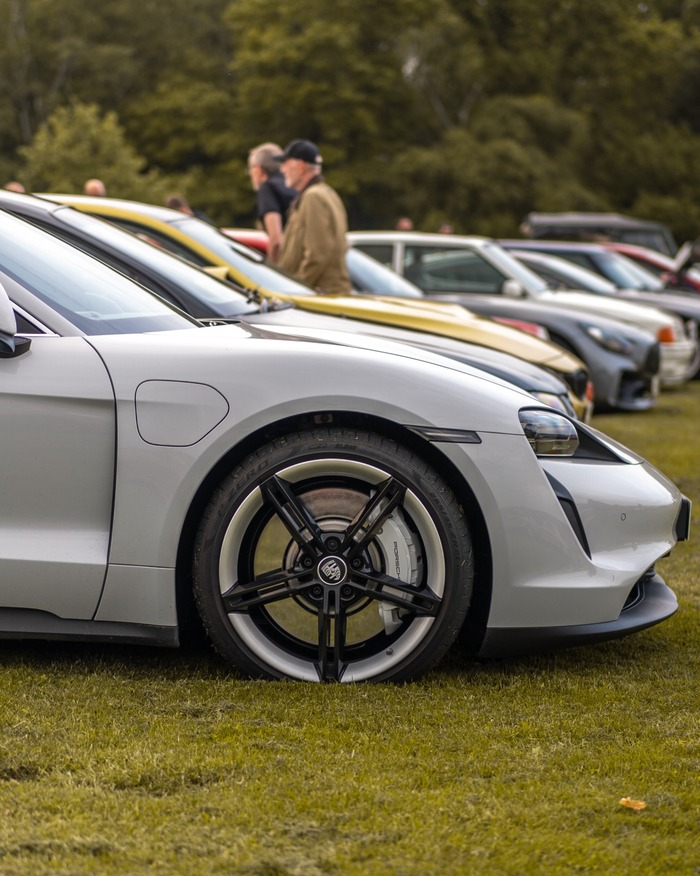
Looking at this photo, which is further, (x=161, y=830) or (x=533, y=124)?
(x=533, y=124)

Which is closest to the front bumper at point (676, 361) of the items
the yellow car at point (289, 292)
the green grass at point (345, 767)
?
the yellow car at point (289, 292)

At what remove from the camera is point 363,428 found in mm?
3820

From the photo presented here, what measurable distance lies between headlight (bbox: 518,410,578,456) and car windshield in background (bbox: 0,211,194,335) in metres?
1.16

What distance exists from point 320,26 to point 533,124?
8928mm

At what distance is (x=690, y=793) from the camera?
304cm

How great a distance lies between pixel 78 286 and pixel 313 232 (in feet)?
16.7

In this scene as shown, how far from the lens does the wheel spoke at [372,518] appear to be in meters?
3.70

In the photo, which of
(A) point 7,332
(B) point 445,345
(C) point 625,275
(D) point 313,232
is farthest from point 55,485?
(C) point 625,275

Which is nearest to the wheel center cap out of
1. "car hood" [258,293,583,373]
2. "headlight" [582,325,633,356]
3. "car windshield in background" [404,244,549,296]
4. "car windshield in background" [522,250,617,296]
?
"car hood" [258,293,583,373]

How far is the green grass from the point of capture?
2697 mm

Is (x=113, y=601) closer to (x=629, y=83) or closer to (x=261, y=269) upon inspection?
(x=261, y=269)

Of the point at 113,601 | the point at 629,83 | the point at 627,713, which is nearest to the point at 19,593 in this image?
the point at 113,601

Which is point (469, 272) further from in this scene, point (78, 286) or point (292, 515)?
point (292, 515)

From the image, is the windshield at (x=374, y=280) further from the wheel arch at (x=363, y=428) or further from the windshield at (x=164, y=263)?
the wheel arch at (x=363, y=428)
